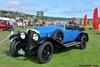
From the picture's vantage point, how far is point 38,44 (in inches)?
419

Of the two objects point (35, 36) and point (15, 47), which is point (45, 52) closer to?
point (35, 36)

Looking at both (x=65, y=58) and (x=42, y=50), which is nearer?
(x=42, y=50)

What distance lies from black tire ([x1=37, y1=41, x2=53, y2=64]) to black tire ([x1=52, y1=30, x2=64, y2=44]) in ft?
3.14

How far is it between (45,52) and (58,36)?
67.4 inches

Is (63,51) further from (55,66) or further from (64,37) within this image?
(55,66)

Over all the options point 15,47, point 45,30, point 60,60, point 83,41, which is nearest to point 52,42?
point 45,30

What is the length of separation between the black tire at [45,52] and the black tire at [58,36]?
0.96m

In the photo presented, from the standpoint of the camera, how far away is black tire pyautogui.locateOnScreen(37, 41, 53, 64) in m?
10.3

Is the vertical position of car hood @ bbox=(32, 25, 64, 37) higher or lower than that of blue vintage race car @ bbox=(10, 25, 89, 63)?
higher

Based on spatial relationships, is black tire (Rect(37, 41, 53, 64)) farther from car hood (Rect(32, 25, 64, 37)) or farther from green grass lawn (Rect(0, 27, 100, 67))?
car hood (Rect(32, 25, 64, 37))

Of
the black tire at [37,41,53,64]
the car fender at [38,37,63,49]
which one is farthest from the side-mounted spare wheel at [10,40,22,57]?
the black tire at [37,41,53,64]

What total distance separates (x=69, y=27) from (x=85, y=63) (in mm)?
4551

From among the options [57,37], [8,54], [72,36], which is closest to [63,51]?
[72,36]

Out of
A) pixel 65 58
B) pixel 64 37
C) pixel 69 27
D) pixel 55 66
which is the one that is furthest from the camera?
pixel 69 27
